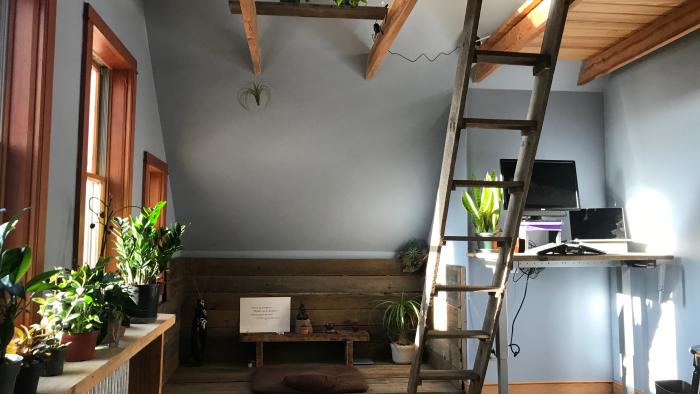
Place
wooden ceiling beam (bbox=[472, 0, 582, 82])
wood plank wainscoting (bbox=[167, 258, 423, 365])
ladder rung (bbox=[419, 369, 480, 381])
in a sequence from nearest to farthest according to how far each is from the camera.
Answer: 1. ladder rung (bbox=[419, 369, 480, 381])
2. wooden ceiling beam (bbox=[472, 0, 582, 82])
3. wood plank wainscoting (bbox=[167, 258, 423, 365])

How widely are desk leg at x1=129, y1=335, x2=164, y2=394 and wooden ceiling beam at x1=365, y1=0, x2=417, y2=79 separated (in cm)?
219

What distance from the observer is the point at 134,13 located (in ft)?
12.0

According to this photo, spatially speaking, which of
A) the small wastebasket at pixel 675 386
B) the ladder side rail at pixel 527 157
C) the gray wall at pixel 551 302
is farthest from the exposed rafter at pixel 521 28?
the small wastebasket at pixel 675 386

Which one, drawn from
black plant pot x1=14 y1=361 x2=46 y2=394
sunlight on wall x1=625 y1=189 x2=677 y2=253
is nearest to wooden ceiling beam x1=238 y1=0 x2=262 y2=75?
black plant pot x1=14 y1=361 x2=46 y2=394

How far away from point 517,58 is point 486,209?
5.83 feet

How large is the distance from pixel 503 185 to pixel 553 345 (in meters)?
2.44

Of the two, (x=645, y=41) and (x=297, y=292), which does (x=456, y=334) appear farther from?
(x=297, y=292)

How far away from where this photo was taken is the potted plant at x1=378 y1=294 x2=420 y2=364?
5.20 metres

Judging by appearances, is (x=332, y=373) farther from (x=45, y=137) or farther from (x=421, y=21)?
(x=45, y=137)

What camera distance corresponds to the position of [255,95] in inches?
173

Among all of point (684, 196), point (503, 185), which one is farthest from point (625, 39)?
point (503, 185)

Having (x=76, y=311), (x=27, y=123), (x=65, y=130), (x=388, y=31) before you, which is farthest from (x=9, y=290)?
(x=388, y=31)

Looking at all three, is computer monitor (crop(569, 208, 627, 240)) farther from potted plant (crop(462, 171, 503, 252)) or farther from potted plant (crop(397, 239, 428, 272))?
potted plant (crop(397, 239, 428, 272))

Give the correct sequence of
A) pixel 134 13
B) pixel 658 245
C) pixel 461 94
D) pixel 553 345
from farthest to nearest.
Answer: pixel 553 345 → pixel 658 245 → pixel 134 13 → pixel 461 94
